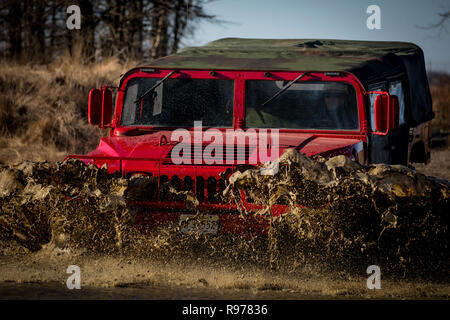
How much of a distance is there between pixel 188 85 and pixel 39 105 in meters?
7.71

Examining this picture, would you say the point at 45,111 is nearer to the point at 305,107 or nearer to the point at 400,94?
the point at 400,94

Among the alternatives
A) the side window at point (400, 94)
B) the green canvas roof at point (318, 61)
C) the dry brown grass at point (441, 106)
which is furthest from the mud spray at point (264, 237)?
the dry brown grass at point (441, 106)

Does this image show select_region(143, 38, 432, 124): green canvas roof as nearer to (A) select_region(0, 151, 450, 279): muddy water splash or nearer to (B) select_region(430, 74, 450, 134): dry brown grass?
(A) select_region(0, 151, 450, 279): muddy water splash

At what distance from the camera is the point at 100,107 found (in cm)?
625

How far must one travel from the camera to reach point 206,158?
5141mm

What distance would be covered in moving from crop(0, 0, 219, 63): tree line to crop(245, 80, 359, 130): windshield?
1300cm

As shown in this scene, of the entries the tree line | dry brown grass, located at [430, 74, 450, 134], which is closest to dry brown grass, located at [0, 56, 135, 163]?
the tree line

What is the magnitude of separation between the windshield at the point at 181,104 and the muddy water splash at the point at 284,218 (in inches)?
50.2

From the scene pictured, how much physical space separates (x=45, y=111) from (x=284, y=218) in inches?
366

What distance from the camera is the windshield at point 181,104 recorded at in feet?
20.0

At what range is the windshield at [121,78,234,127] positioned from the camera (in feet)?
20.0

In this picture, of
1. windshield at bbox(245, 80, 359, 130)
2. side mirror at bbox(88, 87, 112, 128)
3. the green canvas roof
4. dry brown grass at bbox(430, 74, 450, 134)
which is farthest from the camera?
dry brown grass at bbox(430, 74, 450, 134)
